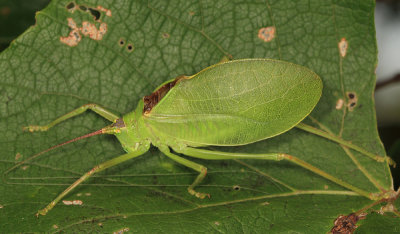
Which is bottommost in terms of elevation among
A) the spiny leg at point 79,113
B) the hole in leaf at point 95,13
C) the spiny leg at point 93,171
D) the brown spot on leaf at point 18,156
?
the spiny leg at point 93,171

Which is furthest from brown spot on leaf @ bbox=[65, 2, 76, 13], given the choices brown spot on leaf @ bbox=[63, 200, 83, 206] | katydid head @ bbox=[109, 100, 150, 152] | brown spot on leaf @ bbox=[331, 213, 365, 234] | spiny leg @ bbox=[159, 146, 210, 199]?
brown spot on leaf @ bbox=[331, 213, 365, 234]

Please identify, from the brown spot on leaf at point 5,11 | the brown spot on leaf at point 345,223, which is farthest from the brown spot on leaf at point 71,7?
the brown spot on leaf at point 345,223

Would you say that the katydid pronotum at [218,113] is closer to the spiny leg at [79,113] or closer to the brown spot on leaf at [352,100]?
the spiny leg at [79,113]

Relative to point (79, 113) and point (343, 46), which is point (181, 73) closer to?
point (79, 113)

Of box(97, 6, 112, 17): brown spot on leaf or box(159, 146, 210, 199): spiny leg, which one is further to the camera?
box(97, 6, 112, 17): brown spot on leaf

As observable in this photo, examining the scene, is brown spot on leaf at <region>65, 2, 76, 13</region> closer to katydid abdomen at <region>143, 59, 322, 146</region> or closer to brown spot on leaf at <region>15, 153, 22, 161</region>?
katydid abdomen at <region>143, 59, 322, 146</region>

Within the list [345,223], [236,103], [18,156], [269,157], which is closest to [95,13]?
[18,156]
